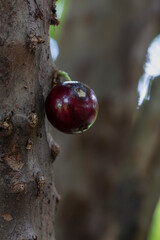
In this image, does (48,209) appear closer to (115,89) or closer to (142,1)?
(115,89)

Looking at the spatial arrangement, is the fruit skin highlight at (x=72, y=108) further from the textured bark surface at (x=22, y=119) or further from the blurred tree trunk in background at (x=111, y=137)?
the blurred tree trunk in background at (x=111, y=137)

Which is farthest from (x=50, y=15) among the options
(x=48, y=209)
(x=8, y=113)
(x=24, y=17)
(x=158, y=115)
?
(x=158, y=115)

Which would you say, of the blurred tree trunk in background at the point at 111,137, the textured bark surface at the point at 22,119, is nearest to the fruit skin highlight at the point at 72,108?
the textured bark surface at the point at 22,119

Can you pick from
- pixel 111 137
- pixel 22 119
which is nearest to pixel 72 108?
pixel 22 119

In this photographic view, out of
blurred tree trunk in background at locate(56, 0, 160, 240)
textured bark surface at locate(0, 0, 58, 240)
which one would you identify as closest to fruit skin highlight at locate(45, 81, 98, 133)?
textured bark surface at locate(0, 0, 58, 240)

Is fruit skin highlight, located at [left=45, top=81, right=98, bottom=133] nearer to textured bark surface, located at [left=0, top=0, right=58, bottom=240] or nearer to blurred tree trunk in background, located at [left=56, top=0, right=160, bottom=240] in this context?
textured bark surface, located at [left=0, top=0, right=58, bottom=240]

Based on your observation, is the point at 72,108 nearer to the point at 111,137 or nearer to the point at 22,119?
the point at 22,119
